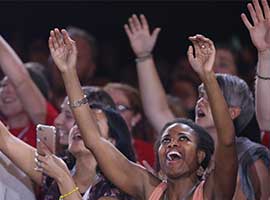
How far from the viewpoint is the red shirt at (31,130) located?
5.82 metres

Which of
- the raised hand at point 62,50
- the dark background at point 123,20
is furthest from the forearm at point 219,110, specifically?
the dark background at point 123,20

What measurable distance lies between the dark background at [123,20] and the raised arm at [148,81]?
69.8 inches

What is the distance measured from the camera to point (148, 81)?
573cm

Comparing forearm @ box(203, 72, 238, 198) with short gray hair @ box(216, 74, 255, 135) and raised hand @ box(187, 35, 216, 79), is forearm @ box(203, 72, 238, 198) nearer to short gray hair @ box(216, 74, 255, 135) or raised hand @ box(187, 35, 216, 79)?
raised hand @ box(187, 35, 216, 79)

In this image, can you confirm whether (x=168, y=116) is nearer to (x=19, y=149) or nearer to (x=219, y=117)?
(x=19, y=149)

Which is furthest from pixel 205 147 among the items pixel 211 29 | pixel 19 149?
pixel 211 29

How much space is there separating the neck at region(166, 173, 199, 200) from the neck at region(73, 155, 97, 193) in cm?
43

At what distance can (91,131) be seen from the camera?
475 cm

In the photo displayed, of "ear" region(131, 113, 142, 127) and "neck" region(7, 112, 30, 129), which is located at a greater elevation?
"neck" region(7, 112, 30, 129)

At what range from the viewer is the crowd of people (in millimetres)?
4512

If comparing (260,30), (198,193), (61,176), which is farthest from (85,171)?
(260,30)

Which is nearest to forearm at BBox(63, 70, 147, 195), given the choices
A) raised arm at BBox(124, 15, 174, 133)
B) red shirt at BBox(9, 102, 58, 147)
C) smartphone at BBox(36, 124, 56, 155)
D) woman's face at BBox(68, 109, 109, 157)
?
smartphone at BBox(36, 124, 56, 155)

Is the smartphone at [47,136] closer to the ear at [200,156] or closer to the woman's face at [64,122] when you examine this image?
the ear at [200,156]

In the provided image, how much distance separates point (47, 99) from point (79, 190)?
1.37 meters
